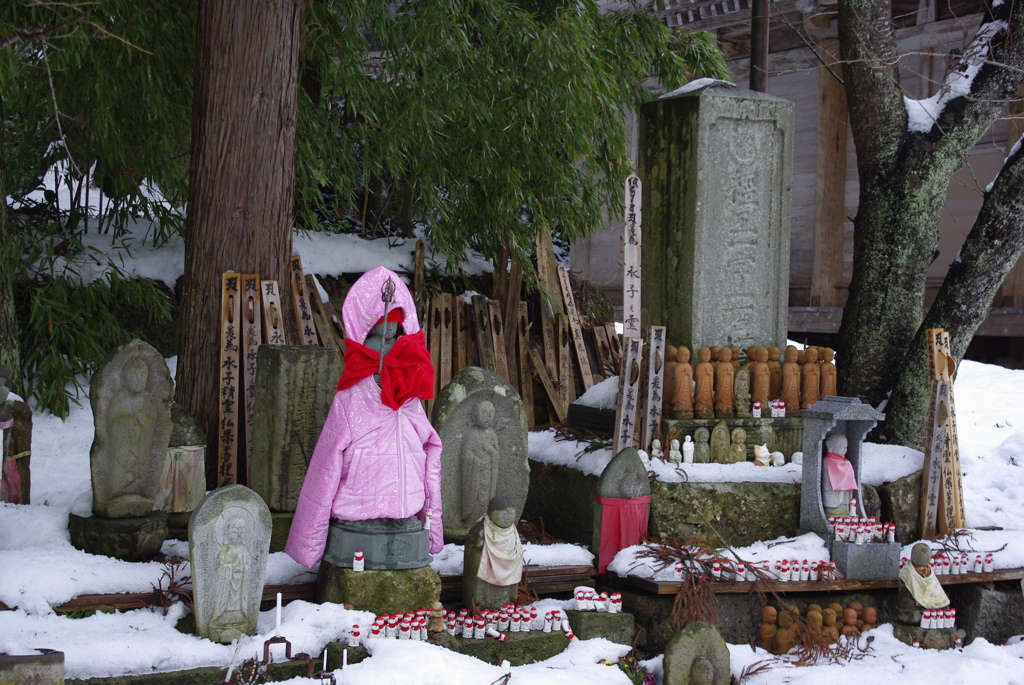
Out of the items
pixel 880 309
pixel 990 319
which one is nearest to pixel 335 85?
pixel 880 309

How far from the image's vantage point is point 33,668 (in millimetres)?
3820

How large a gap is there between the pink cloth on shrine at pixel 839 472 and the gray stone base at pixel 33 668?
456 cm

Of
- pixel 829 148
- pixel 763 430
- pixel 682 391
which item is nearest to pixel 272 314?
pixel 682 391

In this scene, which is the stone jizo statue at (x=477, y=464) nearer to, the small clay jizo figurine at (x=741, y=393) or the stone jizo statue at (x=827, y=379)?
the small clay jizo figurine at (x=741, y=393)

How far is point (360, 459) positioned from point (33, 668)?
1.79 metres

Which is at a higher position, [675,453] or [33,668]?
[675,453]

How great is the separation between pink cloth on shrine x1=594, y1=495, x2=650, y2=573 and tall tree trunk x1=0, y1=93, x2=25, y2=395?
4629 millimetres

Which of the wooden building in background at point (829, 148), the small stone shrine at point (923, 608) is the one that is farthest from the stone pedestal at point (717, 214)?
the wooden building in background at point (829, 148)

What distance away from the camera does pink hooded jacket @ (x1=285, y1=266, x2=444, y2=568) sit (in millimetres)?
5043

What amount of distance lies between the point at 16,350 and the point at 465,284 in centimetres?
480

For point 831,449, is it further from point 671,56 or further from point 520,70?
point 671,56

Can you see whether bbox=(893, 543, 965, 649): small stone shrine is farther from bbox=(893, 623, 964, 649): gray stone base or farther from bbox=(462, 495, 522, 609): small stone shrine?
bbox=(462, 495, 522, 609): small stone shrine

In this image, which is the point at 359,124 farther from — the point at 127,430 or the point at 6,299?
the point at 127,430

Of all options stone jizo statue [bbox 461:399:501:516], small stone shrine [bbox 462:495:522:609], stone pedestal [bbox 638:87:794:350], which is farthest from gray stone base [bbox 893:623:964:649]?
stone jizo statue [bbox 461:399:501:516]
